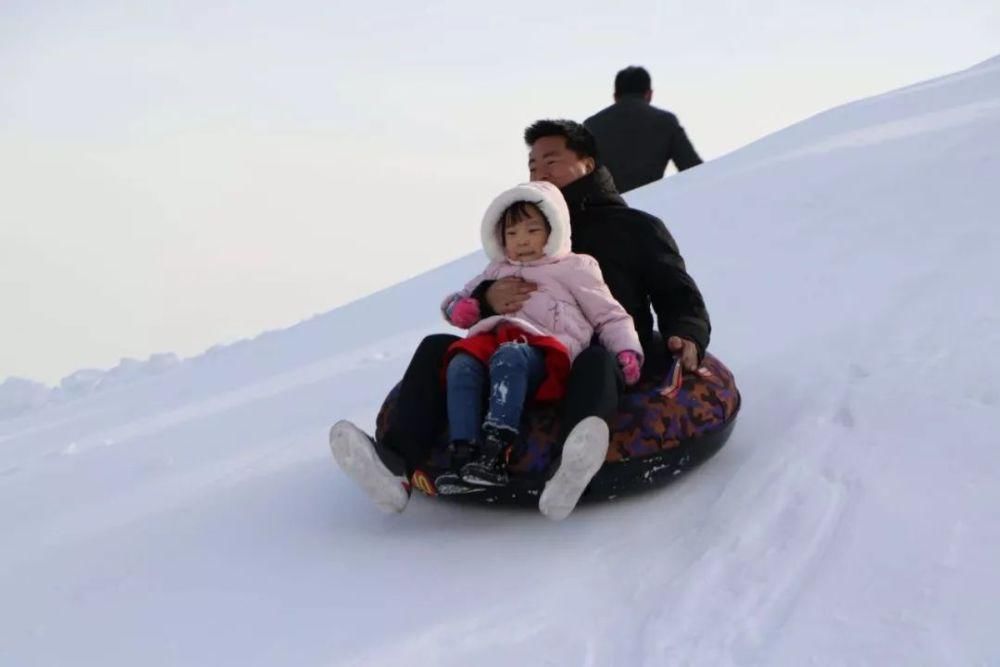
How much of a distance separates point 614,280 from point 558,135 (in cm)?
52

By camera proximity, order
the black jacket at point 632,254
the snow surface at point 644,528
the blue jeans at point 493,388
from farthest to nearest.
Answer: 1. the black jacket at point 632,254
2. the blue jeans at point 493,388
3. the snow surface at point 644,528

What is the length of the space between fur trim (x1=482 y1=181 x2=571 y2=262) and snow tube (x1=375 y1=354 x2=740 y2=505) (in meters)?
0.51

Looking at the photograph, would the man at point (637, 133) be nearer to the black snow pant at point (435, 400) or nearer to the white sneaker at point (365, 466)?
the black snow pant at point (435, 400)

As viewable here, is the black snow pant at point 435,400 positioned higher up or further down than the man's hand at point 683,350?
higher up

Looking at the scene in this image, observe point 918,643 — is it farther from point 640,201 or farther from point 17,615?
point 640,201

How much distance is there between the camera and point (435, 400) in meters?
3.67

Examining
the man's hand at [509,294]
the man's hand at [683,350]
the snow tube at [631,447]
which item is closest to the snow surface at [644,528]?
the snow tube at [631,447]

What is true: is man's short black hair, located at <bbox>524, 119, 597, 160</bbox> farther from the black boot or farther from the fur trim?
the black boot

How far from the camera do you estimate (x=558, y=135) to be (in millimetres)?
4023

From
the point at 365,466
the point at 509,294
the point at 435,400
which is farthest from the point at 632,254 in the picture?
the point at 365,466

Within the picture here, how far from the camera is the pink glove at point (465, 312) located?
378cm

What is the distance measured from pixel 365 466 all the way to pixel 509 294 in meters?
0.70

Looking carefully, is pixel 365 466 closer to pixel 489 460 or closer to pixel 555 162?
pixel 489 460

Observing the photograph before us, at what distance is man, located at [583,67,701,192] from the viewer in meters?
8.30
